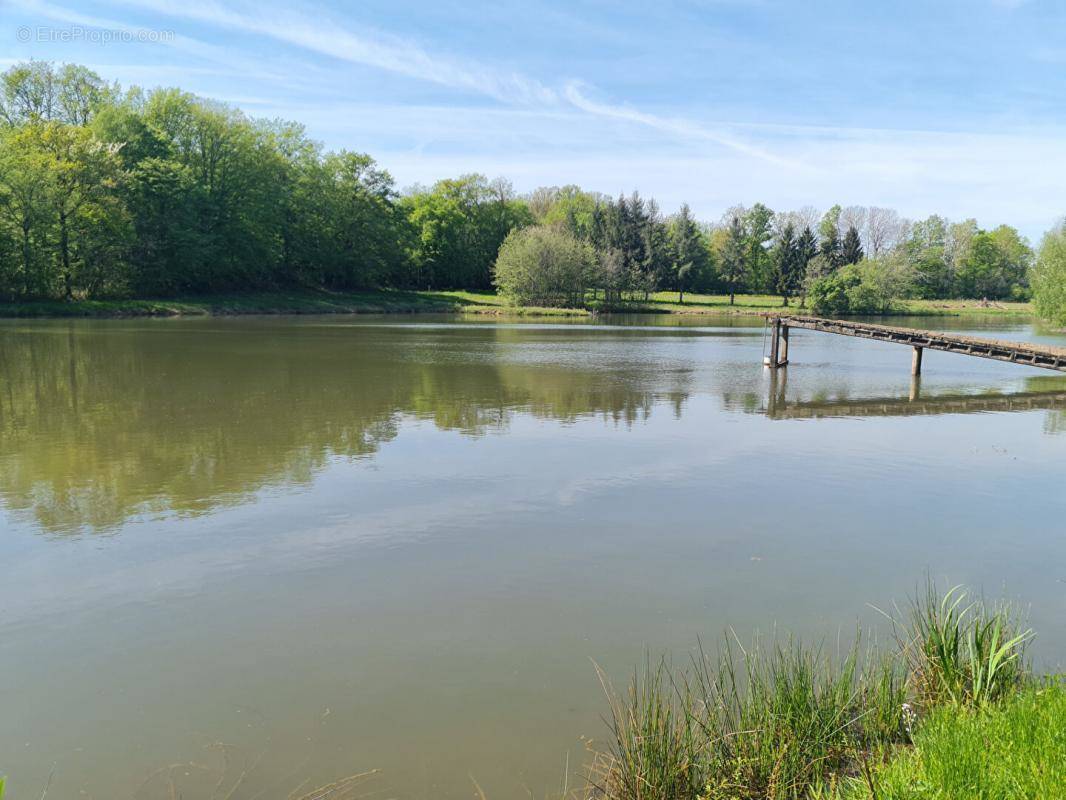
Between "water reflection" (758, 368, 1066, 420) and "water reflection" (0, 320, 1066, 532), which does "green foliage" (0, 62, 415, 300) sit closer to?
"water reflection" (0, 320, 1066, 532)

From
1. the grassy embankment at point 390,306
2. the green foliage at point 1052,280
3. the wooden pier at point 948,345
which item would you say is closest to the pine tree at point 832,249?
the grassy embankment at point 390,306

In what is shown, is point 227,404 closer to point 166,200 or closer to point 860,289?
point 166,200

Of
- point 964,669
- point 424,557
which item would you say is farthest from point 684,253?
point 964,669

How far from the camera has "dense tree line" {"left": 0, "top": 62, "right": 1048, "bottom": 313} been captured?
56.8 m

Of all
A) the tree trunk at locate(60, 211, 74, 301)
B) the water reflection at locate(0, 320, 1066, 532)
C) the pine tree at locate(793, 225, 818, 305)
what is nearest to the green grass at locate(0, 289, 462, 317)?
the tree trunk at locate(60, 211, 74, 301)

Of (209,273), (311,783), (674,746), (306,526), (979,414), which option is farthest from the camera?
(209,273)

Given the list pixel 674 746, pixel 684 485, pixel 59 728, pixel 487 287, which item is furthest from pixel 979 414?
pixel 487 287

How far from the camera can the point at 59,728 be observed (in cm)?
579

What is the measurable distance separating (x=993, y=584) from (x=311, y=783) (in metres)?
7.78

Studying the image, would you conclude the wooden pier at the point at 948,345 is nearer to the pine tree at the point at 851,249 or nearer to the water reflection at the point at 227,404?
the water reflection at the point at 227,404

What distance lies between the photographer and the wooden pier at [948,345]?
Answer: 27422mm

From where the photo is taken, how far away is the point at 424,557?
9531mm

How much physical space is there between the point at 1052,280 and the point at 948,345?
36.9 meters

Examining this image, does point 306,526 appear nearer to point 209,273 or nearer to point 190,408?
point 190,408
